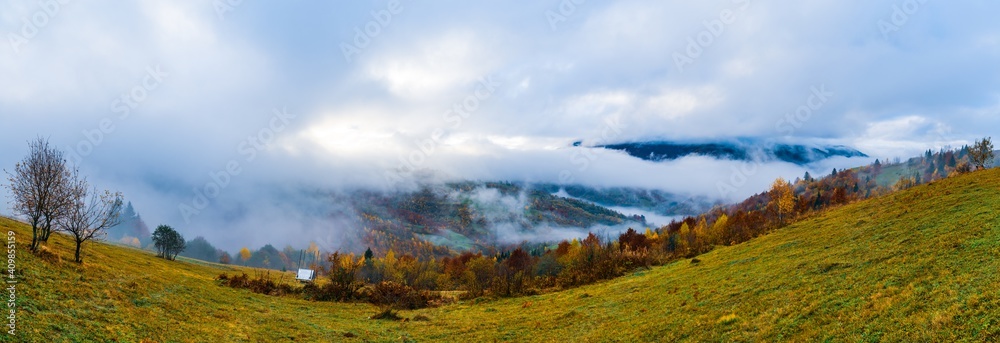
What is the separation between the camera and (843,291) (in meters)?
21.5

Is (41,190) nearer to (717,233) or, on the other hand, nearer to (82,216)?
(82,216)

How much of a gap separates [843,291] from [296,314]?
148ft

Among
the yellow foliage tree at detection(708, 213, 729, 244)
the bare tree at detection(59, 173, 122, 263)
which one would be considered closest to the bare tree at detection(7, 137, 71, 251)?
the bare tree at detection(59, 173, 122, 263)

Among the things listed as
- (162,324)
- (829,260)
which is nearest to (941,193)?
(829,260)

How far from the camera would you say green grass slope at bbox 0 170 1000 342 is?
57.7 ft

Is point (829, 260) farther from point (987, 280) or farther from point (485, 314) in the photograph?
point (485, 314)

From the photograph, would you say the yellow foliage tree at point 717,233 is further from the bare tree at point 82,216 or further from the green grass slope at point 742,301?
the bare tree at point 82,216

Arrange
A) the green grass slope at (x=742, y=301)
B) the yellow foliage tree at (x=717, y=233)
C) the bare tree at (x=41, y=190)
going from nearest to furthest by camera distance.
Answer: the green grass slope at (x=742, y=301)
the bare tree at (x=41, y=190)
the yellow foliage tree at (x=717, y=233)

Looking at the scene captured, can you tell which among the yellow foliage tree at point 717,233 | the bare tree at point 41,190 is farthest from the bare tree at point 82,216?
the yellow foliage tree at point 717,233

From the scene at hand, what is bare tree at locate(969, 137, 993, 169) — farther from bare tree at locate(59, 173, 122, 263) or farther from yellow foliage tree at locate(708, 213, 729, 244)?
bare tree at locate(59, 173, 122, 263)

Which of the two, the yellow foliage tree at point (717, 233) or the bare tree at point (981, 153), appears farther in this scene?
the yellow foliage tree at point (717, 233)

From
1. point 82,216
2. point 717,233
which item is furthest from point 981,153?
point 82,216

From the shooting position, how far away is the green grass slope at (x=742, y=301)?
57.7 ft

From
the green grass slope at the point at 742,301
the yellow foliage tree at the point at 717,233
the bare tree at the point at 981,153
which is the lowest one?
the green grass slope at the point at 742,301
